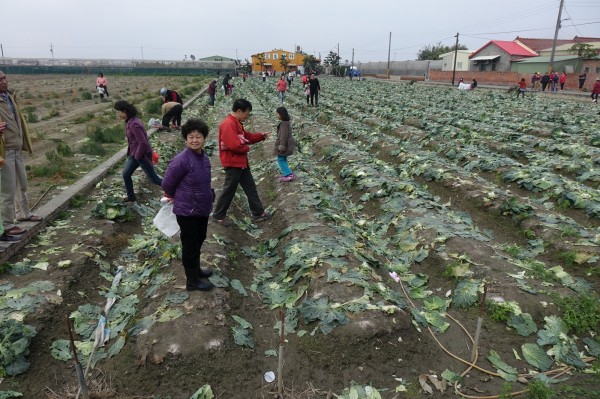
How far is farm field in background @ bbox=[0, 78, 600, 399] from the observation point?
4043mm

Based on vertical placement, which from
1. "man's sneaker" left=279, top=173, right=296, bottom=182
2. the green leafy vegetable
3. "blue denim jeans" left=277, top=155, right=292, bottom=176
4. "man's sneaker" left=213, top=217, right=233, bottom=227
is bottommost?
the green leafy vegetable

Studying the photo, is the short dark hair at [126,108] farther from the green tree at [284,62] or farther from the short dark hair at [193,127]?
the green tree at [284,62]

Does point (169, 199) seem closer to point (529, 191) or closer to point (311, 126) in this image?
point (529, 191)

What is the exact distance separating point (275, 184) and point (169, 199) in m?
5.38

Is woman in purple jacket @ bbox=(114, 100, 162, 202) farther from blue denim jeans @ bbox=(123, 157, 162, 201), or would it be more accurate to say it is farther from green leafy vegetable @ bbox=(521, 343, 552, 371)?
green leafy vegetable @ bbox=(521, 343, 552, 371)

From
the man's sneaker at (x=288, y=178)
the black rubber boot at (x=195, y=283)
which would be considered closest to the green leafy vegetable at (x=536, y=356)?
the black rubber boot at (x=195, y=283)

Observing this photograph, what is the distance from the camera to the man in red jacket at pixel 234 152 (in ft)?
21.7

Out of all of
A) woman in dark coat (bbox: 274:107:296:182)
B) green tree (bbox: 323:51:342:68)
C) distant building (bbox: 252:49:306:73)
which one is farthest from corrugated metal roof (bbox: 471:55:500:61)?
woman in dark coat (bbox: 274:107:296:182)

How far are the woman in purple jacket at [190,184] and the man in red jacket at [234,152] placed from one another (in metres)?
1.94

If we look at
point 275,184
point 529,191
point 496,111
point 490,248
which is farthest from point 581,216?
point 496,111

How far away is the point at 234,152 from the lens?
6836mm

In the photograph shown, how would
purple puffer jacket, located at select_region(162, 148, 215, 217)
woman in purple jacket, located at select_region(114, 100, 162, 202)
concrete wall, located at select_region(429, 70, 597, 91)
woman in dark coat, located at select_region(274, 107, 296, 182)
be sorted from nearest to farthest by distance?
purple puffer jacket, located at select_region(162, 148, 215, 217) → woman in purple jacket, located at select_region(114, 100, 162, 202) → woman in dark coat, located at select_region(274, 107, 296, 182) → concrete wall, located at select_region(429, 70, 597, 91)

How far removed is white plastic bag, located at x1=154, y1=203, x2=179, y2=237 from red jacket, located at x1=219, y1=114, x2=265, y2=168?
2.23 metres

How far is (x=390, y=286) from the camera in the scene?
225 inches
